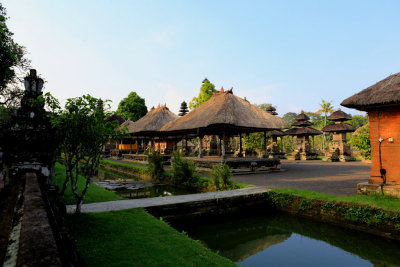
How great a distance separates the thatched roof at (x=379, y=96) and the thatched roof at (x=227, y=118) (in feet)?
22.8

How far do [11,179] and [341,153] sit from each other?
2999cm

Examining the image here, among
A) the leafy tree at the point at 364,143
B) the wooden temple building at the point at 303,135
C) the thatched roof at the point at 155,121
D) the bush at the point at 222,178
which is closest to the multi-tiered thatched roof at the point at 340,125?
the wooden temple building at the point at 303,135

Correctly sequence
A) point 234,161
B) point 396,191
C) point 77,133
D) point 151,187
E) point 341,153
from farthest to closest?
point 341,153, point 234,161, point 151,187, point 396,191, point 77,133

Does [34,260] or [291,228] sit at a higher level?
[34,260]

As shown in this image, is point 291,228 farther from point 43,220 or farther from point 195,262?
Answer: point 43,220

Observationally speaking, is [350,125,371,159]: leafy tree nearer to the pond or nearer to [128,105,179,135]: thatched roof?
the pond

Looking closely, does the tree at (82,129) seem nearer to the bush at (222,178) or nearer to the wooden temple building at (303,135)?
the bush at (222,178)

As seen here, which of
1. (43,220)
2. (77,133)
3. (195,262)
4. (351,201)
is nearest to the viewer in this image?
(43,220)

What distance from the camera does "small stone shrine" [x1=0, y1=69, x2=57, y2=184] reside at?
4484 millimetres

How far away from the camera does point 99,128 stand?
17.4 feet

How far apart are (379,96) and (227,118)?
8.05 m

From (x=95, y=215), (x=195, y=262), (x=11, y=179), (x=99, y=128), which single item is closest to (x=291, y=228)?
(x=195, y=262)

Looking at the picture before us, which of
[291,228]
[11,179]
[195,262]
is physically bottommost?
[291,228]

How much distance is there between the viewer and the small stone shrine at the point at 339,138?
88.0ft
